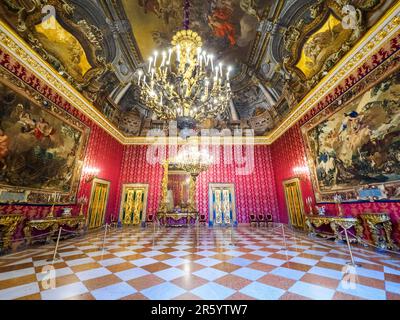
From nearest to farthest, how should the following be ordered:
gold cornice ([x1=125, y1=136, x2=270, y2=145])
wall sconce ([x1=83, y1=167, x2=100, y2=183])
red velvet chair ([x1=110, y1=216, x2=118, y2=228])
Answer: wall sconce ([x1=83, y1=167, x2=100, y2=183]) → red velvet chair ([x1=110, y1=216, x2=118, y2=228]) → gold cornice ([x1=125, y1=136, x2=270, y2=145])

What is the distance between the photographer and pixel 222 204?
9648 millimetres

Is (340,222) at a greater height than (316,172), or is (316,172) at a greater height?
(316,172)

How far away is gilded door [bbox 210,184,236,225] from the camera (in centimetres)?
941

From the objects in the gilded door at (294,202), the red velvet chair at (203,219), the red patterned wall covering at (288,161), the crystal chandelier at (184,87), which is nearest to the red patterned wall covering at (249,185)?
the red velvet chair at (203,219)

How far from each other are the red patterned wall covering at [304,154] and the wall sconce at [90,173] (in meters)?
9.71

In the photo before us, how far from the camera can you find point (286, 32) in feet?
18.6

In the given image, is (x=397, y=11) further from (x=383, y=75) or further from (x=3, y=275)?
(x=3, y=275)

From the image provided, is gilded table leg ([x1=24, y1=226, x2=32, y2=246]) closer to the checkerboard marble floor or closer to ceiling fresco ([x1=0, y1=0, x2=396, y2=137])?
the checkerboard marble floor

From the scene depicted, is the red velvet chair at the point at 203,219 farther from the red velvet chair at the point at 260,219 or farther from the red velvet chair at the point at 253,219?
the red velvet chair at the point at 260,219

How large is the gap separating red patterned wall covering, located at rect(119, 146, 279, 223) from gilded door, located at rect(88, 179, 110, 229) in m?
1.41

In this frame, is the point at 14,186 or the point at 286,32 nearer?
the point at 14,186

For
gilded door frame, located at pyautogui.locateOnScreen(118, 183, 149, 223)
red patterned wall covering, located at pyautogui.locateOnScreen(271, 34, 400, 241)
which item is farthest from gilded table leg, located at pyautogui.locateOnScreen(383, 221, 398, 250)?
gilded door frame, located at pyautogui.locateOnScreen(118, 183, 149, 223)
